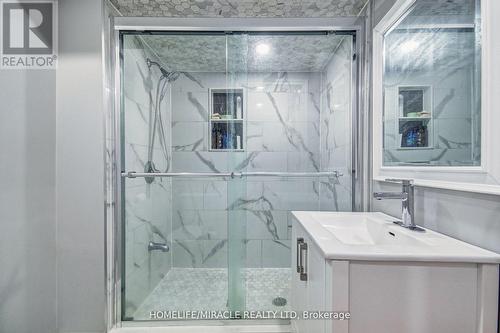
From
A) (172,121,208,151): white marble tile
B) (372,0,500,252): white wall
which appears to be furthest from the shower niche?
(372,0,500,252): white wall

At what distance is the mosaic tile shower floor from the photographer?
1.72m

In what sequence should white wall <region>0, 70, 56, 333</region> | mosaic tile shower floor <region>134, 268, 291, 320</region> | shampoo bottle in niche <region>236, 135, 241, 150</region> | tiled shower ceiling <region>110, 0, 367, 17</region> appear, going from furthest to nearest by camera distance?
shampoo bottle in niche <region>236, 135, 241, 150</region> → mosaic tile shower floor <region>134, 268, 291, 320</region> → tiled shower ceiling <region>110, 0, 367, 17</region> → white wall <region>0, 70, 56, 333</region>

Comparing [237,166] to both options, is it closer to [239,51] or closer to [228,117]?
[228,117]

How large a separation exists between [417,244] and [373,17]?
1.43 meters

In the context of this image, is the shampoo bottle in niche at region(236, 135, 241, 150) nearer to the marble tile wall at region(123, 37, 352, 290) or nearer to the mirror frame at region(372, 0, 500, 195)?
the marble tile wall at region(123, 37, 352, 290)

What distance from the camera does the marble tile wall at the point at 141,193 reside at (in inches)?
68.1

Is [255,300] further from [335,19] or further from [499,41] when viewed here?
[335,19]

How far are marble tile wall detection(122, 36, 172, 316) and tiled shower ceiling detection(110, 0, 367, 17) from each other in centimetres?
24

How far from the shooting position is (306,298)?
3.58 feet

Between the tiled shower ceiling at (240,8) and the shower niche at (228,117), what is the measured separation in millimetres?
571

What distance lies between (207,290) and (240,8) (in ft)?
6.72

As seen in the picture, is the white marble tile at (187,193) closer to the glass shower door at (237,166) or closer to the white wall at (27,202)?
the glass shower door at (237,166)

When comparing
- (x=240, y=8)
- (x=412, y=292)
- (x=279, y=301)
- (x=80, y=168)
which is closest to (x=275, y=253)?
(x=279, y=301)

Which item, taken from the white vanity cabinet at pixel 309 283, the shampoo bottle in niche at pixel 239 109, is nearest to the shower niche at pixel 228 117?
the shampoo bottle in niche at pixel 239 109
